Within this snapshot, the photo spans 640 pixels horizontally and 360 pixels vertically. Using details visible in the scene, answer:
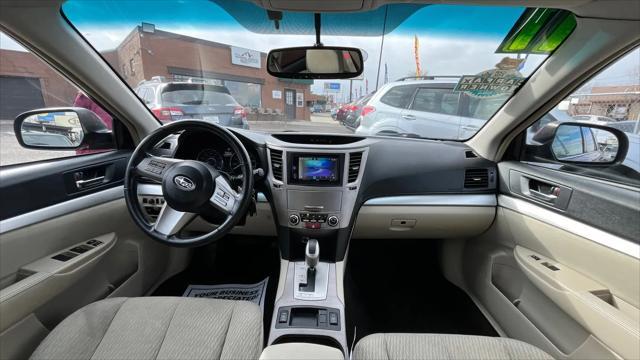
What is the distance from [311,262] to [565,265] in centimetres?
128

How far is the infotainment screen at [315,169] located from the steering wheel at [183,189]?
404mm

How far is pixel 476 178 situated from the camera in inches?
81.6

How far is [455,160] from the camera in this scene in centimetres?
208

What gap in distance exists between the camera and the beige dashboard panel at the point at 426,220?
2.07m

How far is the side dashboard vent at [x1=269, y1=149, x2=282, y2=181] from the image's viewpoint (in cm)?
186

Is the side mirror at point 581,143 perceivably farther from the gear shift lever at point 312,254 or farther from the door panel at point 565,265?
the gear shift lever at point 312,254

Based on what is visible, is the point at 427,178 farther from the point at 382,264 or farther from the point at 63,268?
the point at 63,268

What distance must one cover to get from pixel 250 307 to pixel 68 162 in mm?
1208

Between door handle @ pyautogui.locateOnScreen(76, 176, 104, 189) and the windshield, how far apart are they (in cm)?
54

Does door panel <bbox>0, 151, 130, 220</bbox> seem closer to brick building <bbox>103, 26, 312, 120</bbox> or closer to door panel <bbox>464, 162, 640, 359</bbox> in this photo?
brick building <bbox>103, 26, 312, 120</bbox>

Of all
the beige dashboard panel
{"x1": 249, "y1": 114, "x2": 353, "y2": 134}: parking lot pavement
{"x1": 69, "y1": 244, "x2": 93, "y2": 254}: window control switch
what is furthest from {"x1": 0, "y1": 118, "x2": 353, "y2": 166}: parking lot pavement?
the beige dashboard panel

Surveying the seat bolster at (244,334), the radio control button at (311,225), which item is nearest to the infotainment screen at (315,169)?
the radio control button at (311,225)

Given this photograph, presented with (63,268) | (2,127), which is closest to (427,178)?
(63,268)

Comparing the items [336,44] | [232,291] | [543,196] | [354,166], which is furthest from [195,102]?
[543,196]
